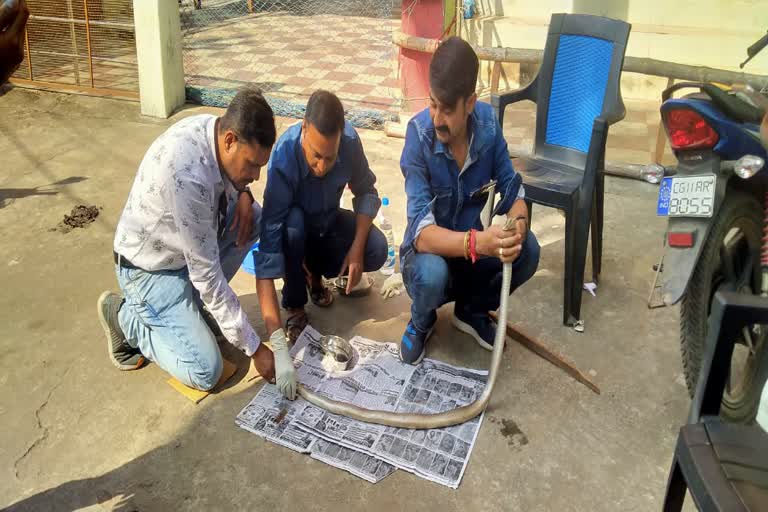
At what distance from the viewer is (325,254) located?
2.88 metres

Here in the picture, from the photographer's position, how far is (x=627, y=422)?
2.32 metres

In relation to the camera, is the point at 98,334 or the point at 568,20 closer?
the point at 98,334

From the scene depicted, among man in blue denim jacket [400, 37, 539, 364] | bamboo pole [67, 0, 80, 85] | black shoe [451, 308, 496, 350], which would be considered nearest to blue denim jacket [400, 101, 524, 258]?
man in blue denim jacket [400, 37, 539, 364]

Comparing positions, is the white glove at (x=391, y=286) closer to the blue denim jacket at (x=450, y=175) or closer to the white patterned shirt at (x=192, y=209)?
the blue denim jacket at (x=450, y=175)

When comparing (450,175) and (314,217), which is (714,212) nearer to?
(450,175)

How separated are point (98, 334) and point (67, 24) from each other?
3.92 metres

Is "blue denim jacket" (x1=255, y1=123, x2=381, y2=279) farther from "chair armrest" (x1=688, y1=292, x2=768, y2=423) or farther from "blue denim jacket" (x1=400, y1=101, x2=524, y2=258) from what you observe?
"chair armrest" (x1=688, y1=292, x2=768, y2=423)

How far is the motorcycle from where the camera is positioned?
2.13 m

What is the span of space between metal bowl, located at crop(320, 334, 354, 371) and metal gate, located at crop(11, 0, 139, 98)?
12.2 ft

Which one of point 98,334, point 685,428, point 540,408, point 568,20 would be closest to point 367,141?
point 568,20

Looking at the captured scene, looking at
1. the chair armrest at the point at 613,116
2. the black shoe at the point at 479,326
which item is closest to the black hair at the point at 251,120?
the black shoe at the point at 479,326

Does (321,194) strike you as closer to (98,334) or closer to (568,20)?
(98,334)

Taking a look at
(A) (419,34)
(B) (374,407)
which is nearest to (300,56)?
(A) (419,34)

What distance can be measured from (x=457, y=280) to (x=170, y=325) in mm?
1087
